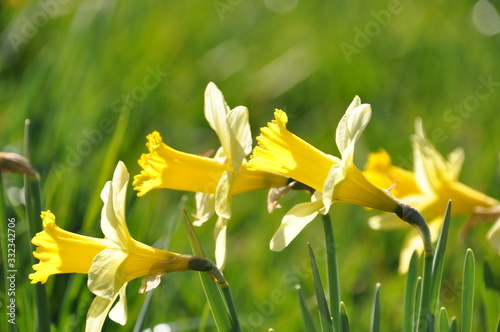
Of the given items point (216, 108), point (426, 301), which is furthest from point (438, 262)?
point (216, 108)

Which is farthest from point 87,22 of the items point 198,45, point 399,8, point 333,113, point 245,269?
point 399,8

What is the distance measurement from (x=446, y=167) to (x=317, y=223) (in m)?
0.95

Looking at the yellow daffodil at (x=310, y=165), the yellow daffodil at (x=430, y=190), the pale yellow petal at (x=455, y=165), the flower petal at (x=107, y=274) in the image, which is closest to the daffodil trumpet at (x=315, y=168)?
the yellow daffodil at (x=310, y=165)

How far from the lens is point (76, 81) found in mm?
2551

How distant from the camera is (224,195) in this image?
1009mm

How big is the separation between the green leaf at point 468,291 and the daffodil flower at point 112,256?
1.24 feet

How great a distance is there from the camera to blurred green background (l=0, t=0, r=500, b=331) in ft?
5.65

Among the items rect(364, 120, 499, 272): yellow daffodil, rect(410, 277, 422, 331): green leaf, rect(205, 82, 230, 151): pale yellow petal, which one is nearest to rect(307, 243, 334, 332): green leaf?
rect(410, 277, 422, 331): green leaf

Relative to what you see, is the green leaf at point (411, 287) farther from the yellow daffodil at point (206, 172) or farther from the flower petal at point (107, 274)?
the flower petal at point (107, 274)

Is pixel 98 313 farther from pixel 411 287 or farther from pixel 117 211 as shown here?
pixel 411 287

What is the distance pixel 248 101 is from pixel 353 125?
2.31m

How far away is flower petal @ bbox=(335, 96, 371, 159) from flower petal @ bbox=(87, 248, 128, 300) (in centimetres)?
34

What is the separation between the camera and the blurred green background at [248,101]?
1723 millimetres

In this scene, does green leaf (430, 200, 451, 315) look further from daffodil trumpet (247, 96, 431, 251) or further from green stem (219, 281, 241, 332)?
green stem (219, 281, 241, 332)
